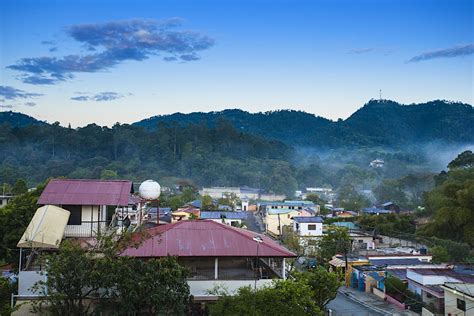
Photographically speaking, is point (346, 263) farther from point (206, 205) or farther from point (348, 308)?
point (206, 205)

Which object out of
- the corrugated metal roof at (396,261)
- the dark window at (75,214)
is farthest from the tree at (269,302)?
the corrugated metal roof at (396,261)

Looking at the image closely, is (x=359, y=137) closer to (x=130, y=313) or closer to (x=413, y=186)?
(x=413, y=186)

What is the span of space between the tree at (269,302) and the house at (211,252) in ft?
4.42

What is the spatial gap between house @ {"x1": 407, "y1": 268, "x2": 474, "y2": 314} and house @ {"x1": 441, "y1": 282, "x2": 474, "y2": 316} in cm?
90

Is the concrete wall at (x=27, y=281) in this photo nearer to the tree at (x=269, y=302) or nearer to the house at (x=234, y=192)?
the tree at (x=269, y=302)

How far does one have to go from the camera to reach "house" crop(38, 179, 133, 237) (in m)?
15.3

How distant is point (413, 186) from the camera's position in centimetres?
7319

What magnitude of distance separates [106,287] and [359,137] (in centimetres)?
18388

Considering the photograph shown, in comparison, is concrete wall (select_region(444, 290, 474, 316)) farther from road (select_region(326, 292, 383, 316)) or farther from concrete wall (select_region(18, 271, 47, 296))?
concrete wall (select_region(18, 271, 47, 296))

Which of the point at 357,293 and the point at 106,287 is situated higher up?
the point at 106,287

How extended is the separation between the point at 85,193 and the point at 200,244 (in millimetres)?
4545

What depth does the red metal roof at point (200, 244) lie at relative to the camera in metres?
13.7

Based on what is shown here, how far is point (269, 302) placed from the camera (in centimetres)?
1208

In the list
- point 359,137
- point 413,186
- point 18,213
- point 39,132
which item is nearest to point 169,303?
point 18,213
